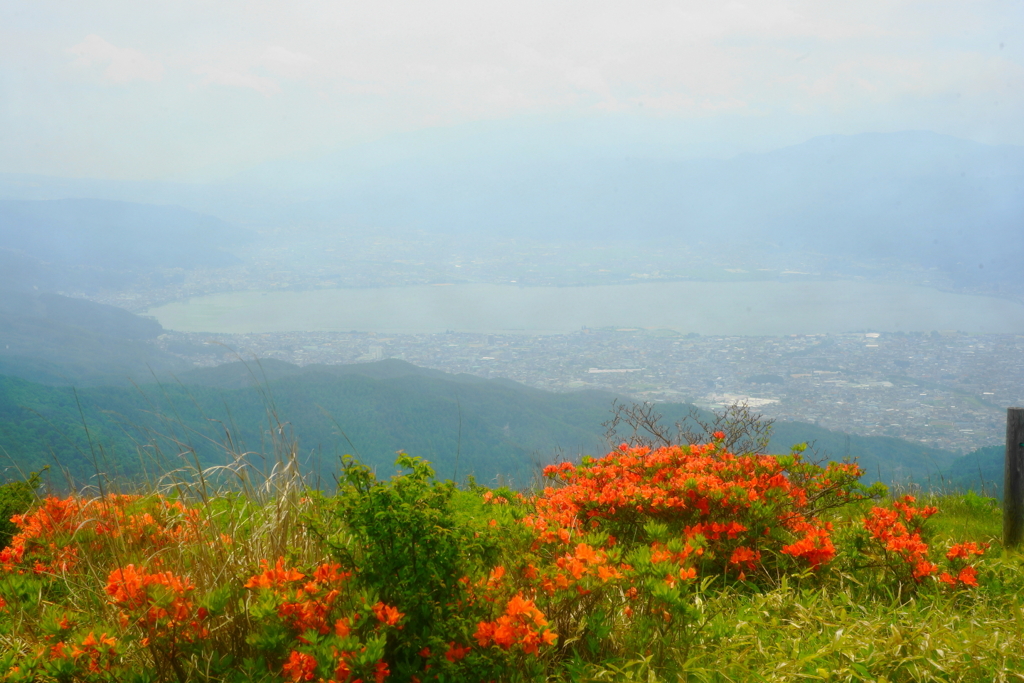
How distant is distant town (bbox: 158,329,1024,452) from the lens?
3737 cm

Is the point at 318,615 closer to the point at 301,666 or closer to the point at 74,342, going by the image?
the point at 301,666

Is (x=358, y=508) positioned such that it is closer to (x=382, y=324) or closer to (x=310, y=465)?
(x=310, y=465)

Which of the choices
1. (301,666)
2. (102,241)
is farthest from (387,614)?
(102,241)

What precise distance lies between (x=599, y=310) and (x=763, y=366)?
18412 millimetres

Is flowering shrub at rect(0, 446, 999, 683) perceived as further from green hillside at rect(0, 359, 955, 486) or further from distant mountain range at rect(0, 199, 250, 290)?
distant mountain range at rect(0, 199, 250, 290)

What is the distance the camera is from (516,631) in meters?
1.70

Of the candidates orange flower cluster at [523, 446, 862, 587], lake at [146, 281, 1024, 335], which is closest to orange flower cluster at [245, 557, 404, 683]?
orange flower cluster at [523, 446, 862, 587]

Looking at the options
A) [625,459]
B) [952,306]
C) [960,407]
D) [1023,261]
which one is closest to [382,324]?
[960,407]

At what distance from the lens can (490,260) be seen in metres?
70.9

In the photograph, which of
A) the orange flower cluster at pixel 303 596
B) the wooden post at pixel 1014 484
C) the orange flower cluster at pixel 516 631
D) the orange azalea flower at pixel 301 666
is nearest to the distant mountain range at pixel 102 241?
the orange flower cluster at pixel 303 596

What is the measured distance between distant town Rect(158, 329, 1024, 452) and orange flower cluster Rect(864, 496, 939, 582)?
33096 mm

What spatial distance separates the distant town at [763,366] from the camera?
37.4 meters

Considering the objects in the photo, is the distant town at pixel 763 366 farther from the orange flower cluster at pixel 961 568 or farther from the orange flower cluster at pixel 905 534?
the orange flower cluster at pixel 961 568

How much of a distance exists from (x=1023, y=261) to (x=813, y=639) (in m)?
90.2
